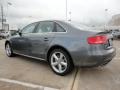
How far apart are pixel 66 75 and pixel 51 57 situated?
67 centimetres

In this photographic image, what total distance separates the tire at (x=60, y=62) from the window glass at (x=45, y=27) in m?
0.73

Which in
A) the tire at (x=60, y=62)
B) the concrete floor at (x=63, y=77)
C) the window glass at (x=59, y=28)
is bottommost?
the concrete floor at (x=63, y=77)

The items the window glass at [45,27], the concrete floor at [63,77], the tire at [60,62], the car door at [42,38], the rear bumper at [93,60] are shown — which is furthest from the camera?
the window glass at [45,27]

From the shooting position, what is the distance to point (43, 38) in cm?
466

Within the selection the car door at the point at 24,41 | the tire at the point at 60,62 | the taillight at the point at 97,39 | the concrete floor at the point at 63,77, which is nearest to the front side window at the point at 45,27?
the car door at the point at 24,41

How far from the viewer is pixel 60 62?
169 inches

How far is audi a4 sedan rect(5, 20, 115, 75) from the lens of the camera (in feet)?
12.4

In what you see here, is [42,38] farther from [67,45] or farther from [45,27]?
[67,45]

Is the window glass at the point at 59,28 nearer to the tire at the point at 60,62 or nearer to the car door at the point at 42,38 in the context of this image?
the car door at the point at 42,38

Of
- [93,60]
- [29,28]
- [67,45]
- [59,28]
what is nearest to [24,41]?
[29,28]

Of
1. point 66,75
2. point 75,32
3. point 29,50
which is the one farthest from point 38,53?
point 75,32

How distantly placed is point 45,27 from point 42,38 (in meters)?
0.40

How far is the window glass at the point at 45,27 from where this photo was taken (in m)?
4.66

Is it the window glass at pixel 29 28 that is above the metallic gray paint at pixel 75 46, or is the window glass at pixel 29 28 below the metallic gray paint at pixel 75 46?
above
